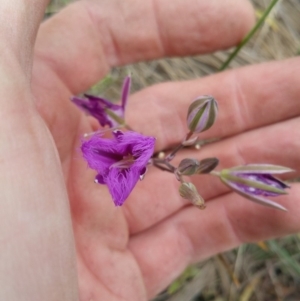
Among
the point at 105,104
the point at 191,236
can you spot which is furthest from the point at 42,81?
the point at 191,236

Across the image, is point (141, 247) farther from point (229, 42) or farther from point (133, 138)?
point (229, 42)

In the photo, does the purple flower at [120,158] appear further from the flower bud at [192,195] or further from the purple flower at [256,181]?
the purple flower at [256,181]

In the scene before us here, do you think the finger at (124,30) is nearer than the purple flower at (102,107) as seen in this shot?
No

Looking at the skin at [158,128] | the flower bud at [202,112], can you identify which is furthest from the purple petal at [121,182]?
the skin at [158,128]

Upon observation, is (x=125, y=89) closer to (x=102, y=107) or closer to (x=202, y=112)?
(x=102, y=107)

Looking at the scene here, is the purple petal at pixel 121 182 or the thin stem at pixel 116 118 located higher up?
the thin stem at pixel 116 118

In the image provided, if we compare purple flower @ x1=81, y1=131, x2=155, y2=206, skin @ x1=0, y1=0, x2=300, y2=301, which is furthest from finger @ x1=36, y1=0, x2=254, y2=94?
purple flower @ x1=81, y1=131, x2=155, y2=206

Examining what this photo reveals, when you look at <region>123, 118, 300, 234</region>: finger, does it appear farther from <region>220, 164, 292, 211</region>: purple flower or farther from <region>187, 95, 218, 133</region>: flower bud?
<region>187, 95, 218, 133</region>: flower bud

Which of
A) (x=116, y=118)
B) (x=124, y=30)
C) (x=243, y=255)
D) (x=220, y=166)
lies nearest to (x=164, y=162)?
(x=116, y=118)
